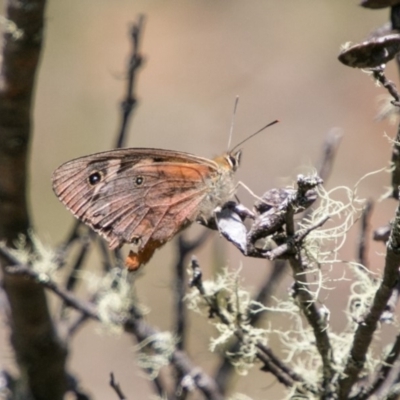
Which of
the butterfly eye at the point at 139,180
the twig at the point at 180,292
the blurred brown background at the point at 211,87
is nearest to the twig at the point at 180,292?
the twig at the point at 180,292

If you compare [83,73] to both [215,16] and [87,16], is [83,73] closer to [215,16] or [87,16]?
[87,16]

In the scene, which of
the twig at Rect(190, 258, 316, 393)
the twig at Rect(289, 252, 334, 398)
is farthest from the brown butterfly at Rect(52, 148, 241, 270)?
the twig at Rect(289, 252, 334, 398)

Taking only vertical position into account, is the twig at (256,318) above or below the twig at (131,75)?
below

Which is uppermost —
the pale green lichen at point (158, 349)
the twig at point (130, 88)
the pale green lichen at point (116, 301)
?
the twig at point (130, 88)

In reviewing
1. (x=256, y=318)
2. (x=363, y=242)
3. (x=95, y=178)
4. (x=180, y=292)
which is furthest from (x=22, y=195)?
(x=363, y=242)

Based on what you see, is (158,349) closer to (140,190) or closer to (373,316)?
(140,190)

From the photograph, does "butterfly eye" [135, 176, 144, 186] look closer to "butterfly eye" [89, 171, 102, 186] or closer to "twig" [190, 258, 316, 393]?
"butterfly eye" [89, 171, 102, 186]

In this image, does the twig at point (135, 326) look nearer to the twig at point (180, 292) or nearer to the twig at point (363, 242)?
the twig at point (180, 292)
